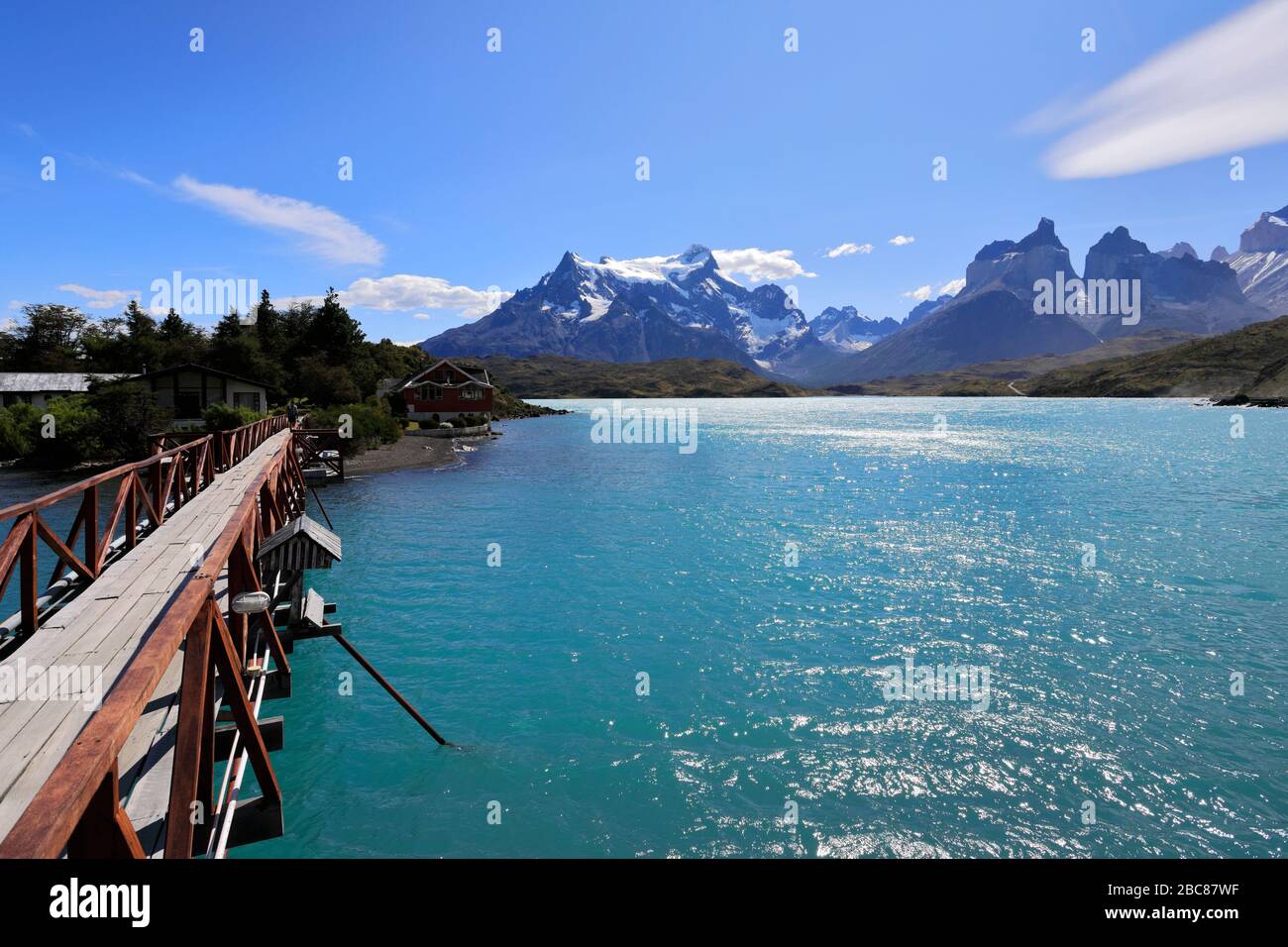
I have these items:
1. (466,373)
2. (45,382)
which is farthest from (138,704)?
(466,373)

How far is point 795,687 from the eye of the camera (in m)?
16.5

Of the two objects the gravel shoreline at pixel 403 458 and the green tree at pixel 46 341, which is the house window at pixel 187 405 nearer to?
the gravel shoreline at pixel 403 458

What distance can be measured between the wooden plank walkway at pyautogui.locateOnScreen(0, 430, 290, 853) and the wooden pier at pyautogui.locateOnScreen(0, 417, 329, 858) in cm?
2

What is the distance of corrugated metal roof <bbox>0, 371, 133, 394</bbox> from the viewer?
229 ft

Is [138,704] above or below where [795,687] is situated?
above

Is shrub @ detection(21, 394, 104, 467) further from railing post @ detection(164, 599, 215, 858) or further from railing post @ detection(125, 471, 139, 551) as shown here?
railing post @ detection(164, 599, 215, 858)

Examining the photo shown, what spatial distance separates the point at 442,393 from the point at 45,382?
43.4 metres

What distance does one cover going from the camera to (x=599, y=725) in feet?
48.8

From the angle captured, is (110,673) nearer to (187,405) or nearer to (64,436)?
(64,436)

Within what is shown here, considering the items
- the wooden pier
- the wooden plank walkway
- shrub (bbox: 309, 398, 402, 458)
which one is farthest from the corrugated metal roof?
the wooden plank walkway
